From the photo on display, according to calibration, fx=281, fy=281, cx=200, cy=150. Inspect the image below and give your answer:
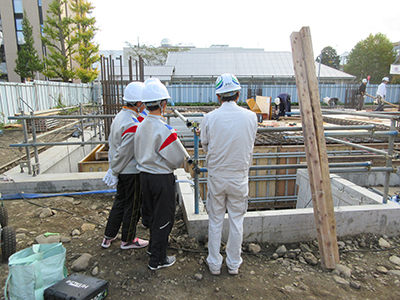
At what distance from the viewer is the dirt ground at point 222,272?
2.63 metres

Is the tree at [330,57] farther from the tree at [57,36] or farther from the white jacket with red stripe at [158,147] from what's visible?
the white jacket with red stripe at [158,147]

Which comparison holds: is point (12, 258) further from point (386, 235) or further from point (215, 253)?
point (386, 235)

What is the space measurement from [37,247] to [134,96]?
178 cm

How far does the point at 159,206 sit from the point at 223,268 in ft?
3.18

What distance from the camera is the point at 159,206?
277 centimetres

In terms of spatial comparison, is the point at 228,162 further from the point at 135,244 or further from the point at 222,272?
the point at 135,244

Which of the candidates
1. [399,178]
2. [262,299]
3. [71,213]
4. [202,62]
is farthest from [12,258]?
[202,62]

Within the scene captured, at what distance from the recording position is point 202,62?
32.3 metres

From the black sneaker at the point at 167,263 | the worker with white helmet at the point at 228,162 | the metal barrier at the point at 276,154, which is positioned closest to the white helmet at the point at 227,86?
the worker with white helmet at the point at 228,162

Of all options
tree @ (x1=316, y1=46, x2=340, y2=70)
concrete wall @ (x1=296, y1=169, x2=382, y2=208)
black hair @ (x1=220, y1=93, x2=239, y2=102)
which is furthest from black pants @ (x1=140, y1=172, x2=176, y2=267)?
tree @ (x1=316, y1=46, x2=340, y2=70)

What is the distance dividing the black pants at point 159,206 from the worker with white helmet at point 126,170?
0.34 m

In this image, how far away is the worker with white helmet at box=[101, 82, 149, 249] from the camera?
3.08 metres

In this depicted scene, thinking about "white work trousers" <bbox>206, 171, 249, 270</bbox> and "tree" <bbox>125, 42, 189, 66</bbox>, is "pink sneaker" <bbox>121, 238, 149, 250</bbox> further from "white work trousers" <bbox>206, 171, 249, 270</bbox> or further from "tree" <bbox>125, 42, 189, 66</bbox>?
"tree" <bbox>125, 42, 189, 66</bbox>

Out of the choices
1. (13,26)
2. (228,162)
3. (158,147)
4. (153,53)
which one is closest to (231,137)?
(228,162)
